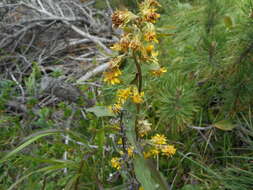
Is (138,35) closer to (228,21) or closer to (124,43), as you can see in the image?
(124,43)

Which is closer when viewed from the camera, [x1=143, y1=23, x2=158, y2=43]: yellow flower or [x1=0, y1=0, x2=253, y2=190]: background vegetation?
[x1=143, y1=23, x2=158, y2=43]: yellow flower

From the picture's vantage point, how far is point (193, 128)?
1.48m

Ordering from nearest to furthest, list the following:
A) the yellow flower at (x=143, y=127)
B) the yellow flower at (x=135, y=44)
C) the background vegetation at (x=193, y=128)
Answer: the yellow flower at (x=135, y=44)
the yellow flower at (x=143, y=127)
the background vegetation at (x=193, y=128)

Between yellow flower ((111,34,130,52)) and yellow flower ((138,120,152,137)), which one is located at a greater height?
yellow flower ((111,34,130,52))

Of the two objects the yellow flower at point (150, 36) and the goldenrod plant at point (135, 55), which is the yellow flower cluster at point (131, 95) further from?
the yellow flower at point (150, 36)

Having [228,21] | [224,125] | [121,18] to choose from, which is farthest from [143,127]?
[228,21]

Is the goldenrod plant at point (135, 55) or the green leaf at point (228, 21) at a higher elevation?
the green leaf at point (228, 21)

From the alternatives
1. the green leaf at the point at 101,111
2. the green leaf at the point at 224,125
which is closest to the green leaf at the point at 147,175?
the green leaf at the point at 101,111

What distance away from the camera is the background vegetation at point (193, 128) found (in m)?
1.23

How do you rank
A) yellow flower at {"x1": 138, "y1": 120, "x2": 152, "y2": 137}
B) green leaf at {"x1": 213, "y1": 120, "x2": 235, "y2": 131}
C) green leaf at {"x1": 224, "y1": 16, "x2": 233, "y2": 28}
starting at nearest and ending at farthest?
1. yellow flower at {"x1": 138, "y1": 120, "x2": 152, "y2": 137}
2. green leaf at {"x1": 213, "y1": 120, "x2": 235, "y2": 131}
3. green leaf at {"x1": 224, "y1": 16, "x2": 233, "y2": 28}

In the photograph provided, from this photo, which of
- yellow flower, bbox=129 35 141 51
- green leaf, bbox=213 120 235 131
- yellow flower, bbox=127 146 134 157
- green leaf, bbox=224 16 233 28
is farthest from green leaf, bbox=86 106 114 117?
green leaf, bbox=224 16 233 28

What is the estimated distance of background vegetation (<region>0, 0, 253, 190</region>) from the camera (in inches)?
48.5

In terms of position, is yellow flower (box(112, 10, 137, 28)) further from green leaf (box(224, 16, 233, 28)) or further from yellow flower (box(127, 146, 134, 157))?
green leaf (box(224, 16, 233, 28))

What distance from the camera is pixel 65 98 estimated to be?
1924 mm
